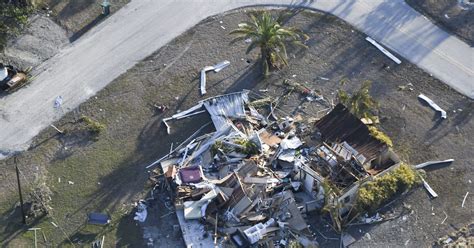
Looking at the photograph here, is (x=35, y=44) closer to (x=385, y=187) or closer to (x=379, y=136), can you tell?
(x=379, y=136)

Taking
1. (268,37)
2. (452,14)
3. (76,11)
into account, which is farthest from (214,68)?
(452,14)

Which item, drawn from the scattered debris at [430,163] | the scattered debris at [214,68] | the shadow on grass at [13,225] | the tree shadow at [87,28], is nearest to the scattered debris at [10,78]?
the tree shadow at [87,28]

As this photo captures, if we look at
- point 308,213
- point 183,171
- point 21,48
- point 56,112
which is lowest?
point 308,213

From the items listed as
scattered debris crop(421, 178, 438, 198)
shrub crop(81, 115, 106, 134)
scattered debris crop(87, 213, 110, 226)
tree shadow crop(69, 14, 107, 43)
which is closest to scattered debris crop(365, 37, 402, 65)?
scattered debris crop(421, 178, 438, 198)

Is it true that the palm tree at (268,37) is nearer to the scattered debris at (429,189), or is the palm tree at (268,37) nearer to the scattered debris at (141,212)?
the scattered debris at (429,189)

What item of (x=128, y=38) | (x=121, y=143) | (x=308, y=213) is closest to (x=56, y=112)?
Answer: (x=121, y=143)

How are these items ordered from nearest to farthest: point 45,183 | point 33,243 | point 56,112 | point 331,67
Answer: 1. point 33,243
2. point 45,183
3. point 56,112
4. point 331,67

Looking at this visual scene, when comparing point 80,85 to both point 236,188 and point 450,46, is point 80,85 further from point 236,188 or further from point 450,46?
point 450,46
